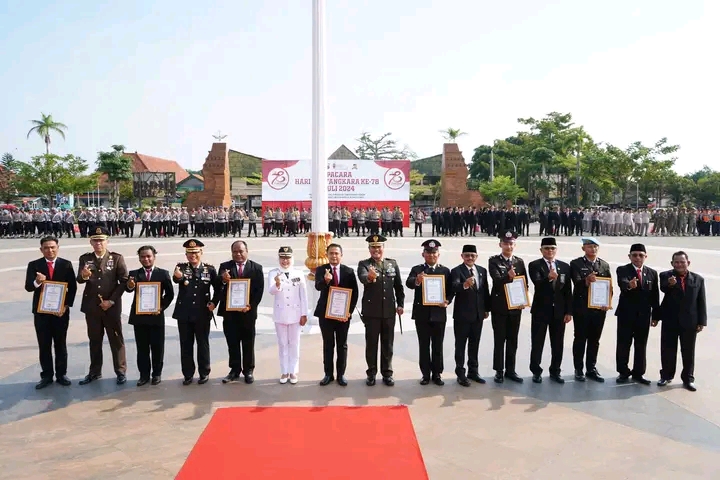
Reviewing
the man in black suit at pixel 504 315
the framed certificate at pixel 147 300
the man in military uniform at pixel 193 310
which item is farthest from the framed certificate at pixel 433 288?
the framed certificate at pixel 147 300

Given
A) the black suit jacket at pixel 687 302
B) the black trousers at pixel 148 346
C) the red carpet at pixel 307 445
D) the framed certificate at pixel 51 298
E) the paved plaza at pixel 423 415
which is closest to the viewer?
the red carpet at pixel 307 445

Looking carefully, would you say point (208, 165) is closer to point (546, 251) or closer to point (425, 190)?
point (425, 190)

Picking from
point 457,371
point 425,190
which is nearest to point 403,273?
point 457,371

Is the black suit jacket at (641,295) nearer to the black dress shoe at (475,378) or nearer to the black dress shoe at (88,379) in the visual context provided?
the black dress shoe at (475,378)

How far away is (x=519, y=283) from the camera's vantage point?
20.6ft

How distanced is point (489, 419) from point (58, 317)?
16.7 ft

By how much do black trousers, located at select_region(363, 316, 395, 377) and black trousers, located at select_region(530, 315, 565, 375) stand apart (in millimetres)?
1736

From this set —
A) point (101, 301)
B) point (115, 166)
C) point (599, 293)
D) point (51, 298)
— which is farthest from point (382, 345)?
point (115, 166)

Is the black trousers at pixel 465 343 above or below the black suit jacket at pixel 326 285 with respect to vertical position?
below

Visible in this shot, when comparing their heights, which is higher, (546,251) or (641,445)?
(546,251)

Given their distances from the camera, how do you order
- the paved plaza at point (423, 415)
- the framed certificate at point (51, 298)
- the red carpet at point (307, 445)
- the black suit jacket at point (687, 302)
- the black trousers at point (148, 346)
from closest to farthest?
1. the red carpet at point (307, 445)
2. the paved plaza at point (423, 415)
3. the black suit jacket at point (687, 302)
4. the framed certificate at point (51, 298)
5. the black trousers at point (148, 346)

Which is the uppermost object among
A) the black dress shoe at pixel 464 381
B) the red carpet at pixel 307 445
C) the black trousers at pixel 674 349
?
the black trousers at pixel 674 349

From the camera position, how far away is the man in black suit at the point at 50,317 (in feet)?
20.7

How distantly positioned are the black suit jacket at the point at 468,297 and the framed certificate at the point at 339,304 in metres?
1.27
